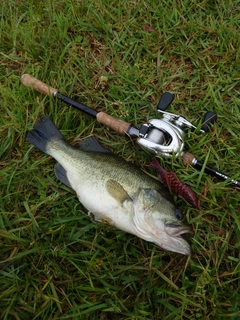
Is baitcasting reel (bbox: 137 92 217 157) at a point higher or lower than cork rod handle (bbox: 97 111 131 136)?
higher

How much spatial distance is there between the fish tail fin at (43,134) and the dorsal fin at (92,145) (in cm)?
23

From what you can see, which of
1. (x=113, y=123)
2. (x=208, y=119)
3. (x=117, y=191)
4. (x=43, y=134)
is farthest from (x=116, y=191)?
(x=208, y=119)

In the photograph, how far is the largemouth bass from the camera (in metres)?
2.53

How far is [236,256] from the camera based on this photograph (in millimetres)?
2775

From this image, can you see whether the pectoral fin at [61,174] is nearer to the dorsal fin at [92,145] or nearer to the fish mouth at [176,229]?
the dorsal fin at [92,145]

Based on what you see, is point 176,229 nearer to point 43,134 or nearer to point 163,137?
point 163,137

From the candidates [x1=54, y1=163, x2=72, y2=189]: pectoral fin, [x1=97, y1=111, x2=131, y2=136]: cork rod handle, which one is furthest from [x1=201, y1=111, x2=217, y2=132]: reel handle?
[x1=54, y1=163, x2=72, y2=189]: pectoral fin

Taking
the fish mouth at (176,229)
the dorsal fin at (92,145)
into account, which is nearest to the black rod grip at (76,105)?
the dorsal fin at (92,145)

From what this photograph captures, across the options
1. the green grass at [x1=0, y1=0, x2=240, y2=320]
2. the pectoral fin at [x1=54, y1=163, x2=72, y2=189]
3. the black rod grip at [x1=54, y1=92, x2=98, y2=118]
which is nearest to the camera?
the green grass at [x1=0, y1=0, x2=240, y2=320]

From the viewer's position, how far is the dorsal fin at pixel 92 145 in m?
3.00

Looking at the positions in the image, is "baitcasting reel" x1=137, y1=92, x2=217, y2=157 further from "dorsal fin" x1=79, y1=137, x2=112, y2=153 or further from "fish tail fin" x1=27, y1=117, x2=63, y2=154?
"fish tail fin" x1=27, y1=117, x2=63, y2=154

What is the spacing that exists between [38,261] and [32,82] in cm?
174

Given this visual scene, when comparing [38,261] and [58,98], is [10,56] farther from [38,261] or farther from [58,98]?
[38,261]

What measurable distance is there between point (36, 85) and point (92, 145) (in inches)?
34.5
